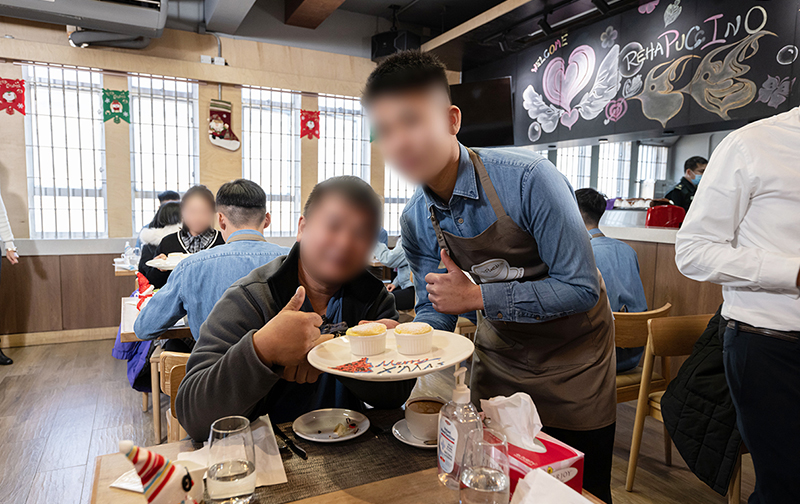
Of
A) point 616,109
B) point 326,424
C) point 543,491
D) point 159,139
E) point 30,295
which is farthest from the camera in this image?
point 159,139

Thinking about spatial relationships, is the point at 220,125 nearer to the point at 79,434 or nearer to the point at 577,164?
the point at 79,434

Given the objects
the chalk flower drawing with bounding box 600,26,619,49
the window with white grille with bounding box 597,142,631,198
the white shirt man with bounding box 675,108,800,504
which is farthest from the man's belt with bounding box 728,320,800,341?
the window with white grille with bounding box 597,142,631,198

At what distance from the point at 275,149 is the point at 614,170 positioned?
15.5 ft

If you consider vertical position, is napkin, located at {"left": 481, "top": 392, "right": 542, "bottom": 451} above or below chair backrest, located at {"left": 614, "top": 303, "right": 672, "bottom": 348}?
above

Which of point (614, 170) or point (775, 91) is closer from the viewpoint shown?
point (775, 91)

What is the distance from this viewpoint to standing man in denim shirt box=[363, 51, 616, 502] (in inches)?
42.9

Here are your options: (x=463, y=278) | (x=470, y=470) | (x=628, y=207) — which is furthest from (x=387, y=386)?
(x=628, y=207)

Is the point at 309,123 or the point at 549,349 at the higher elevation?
the point at 309,123

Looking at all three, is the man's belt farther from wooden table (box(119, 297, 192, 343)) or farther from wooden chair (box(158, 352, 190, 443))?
wooden table (box(119, 297, 192, 343))

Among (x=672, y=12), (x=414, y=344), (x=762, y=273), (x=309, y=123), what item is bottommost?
(x=414, y=344)

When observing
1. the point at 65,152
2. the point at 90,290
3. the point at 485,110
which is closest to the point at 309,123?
the point at 485,110

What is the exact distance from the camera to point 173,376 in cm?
139

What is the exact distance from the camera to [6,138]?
4.65 m

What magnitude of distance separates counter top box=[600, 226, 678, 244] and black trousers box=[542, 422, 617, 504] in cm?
237
